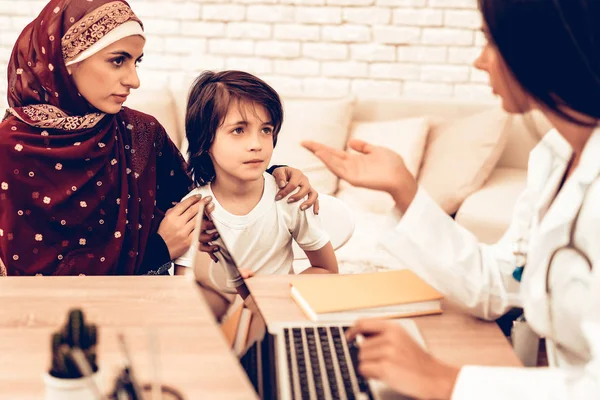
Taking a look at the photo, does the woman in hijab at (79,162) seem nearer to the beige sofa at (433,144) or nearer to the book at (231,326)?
the book at (231,326)

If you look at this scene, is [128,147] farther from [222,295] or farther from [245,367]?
[245,367]

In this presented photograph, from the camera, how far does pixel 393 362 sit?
81cm

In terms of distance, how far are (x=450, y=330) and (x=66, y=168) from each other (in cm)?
103

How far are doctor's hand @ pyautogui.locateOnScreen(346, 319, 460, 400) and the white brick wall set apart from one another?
257 centimetres

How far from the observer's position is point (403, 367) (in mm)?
811

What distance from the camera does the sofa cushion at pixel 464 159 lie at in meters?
2.71

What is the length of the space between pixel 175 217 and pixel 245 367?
78cm

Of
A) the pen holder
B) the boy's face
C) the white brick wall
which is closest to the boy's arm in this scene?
the boy's face

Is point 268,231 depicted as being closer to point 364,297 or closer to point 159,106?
point 364,297

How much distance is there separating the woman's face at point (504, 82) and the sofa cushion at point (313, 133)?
1.93 m

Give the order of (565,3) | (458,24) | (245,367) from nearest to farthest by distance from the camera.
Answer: (565,3), (245,367), (458,24)

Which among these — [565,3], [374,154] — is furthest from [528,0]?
[374,154]

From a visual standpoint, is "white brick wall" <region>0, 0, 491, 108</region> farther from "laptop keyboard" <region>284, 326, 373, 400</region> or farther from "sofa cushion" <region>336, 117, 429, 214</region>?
"laptop keyboard" <region>284, 326, 373, 400</region>

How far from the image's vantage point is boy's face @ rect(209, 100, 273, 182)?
154 cm
